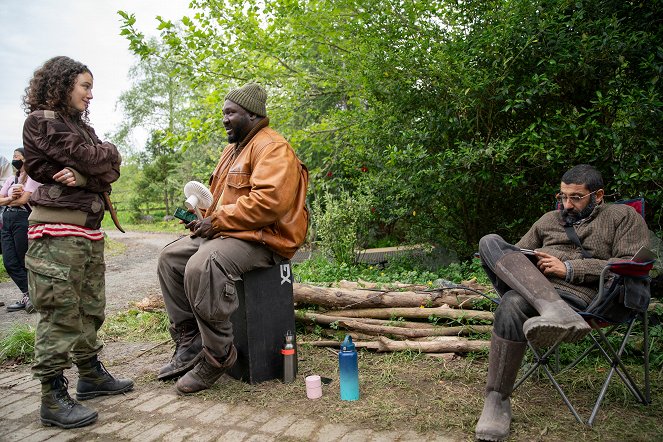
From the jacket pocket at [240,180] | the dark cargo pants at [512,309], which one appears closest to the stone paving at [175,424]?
the dark cargo pants at [512,309]

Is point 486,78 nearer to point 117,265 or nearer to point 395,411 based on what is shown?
point 395,411

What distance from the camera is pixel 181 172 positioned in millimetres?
22156

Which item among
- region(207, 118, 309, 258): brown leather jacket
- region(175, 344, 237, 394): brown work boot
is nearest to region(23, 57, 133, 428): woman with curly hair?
region(175, 344, 237, 394): brown work boot

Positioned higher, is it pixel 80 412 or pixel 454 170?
pixel 454 170

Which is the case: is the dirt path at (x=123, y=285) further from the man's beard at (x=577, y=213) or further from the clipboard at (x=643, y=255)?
the clipboard at (x=643, y=255)

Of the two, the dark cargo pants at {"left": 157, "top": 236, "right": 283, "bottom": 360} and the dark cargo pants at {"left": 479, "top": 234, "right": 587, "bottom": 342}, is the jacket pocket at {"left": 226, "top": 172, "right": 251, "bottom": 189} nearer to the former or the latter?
the dark cargo pants at {"left": 157, "top": 236, "right": 283, "bottom": 360}

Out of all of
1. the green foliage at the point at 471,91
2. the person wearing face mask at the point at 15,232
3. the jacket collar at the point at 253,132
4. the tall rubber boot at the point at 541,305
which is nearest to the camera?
the tall rubber boot at the point at 541,305

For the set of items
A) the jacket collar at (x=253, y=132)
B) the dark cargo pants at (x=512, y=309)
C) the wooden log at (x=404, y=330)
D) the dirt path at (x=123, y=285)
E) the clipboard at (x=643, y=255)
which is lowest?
the dirt path at (x=123, y=285)

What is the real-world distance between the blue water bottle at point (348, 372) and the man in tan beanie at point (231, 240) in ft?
2.68

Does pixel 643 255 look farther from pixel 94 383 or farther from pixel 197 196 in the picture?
pixel 94 383

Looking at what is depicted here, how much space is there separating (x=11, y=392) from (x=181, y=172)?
63.1 ft

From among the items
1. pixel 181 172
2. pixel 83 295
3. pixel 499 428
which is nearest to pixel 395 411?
pixel 499 428

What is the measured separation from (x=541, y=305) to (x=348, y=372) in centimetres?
130

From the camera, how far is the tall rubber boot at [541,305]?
2.64 meters
